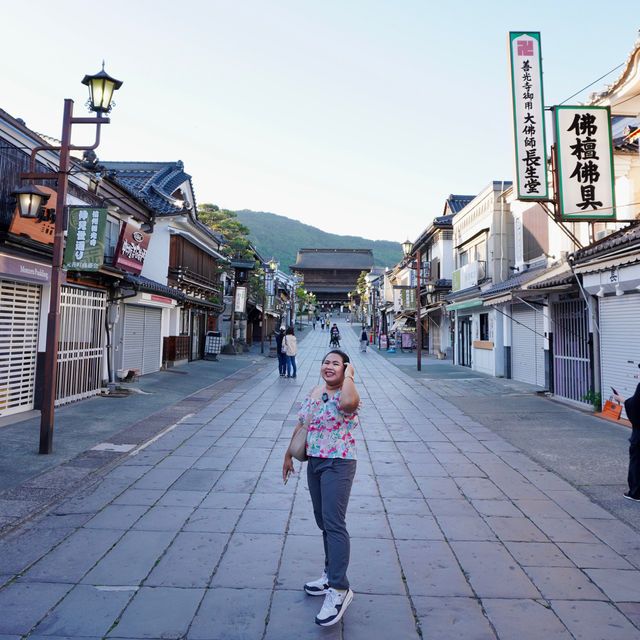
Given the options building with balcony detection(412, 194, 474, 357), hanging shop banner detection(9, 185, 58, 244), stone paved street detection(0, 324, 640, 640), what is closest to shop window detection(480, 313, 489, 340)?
building with balcony detection(412, 194, 474, 357)

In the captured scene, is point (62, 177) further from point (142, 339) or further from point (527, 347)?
point (527, 347)

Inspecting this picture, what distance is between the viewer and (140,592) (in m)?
3.36

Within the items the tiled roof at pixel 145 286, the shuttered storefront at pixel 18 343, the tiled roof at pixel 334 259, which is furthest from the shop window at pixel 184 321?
the tiled roof at pixel 334 259

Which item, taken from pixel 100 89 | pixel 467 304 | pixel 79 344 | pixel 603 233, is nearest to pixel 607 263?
pixel 603 233

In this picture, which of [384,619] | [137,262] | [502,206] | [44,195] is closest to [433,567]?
[384,619]

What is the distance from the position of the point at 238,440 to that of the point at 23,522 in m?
3.89

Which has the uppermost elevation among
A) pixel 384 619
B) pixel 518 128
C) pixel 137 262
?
pixel 518 128

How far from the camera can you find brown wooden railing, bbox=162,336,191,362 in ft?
65.0

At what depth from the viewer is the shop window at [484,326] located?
20772 mm

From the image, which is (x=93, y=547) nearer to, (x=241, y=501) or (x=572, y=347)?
(x=241, y=501)

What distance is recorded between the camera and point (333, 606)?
118 inches

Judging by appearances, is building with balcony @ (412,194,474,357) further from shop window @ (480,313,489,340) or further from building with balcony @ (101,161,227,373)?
building with balcony @ (101,161,227,373)

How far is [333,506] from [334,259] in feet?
285

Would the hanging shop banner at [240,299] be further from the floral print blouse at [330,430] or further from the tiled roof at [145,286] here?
the floral print blouse at [330,430]
